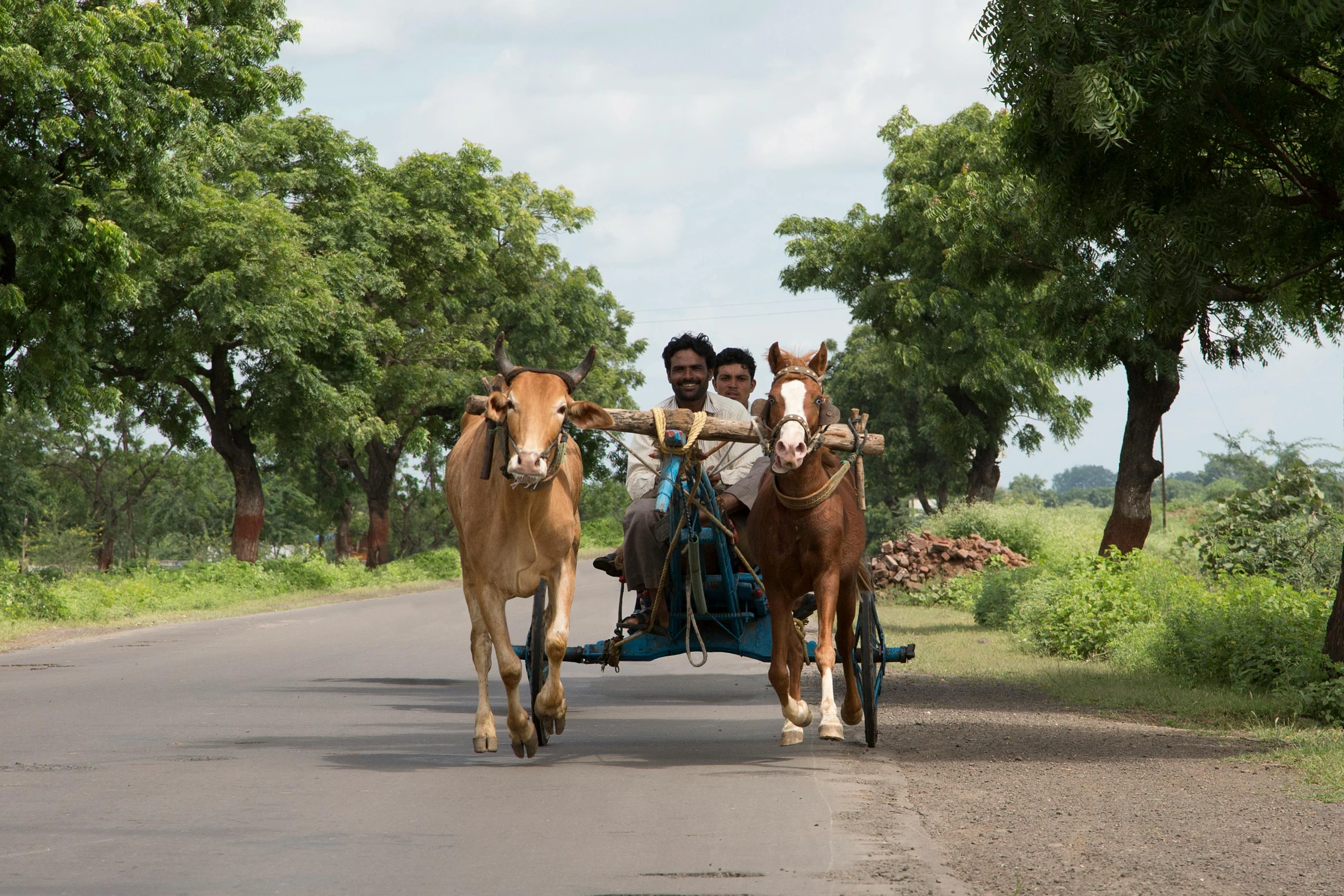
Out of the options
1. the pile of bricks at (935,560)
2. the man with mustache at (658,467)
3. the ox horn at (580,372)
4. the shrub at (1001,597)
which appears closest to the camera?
the ox horn at (580,372)

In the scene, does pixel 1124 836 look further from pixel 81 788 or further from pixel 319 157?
pixel 319 157

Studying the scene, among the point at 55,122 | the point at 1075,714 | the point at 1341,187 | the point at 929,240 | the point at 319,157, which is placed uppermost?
the point at 319,157

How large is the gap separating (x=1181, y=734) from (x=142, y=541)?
66340 mm

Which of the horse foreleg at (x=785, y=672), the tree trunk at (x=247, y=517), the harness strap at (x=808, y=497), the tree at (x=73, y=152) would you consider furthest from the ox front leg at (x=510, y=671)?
the tree trunk at (x=247, y=517)

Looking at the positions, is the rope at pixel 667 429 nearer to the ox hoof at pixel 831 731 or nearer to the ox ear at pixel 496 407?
the ox ear at pixel 496 407

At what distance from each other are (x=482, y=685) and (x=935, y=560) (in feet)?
67.2

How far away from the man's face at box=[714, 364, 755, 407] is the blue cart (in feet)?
8.48

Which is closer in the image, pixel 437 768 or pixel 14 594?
pixel 437 768

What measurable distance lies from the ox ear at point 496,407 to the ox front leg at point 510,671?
1.18 m

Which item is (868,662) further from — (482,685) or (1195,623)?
(1195,623)

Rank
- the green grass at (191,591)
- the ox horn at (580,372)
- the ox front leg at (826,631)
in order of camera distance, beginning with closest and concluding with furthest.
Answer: the ox horn at (580,372) → the ox front leg at (826,631) → the green grass at (191,591)

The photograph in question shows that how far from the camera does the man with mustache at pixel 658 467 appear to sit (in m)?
9.16

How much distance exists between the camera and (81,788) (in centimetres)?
739

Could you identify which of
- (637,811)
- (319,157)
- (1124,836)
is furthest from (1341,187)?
(319,157)
